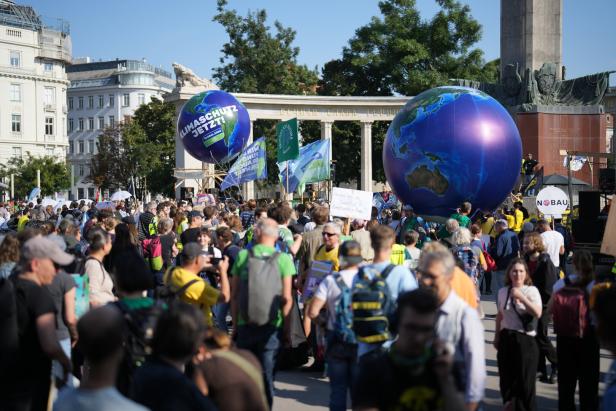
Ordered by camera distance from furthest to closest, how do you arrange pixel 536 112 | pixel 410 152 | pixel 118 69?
pixel 118 69 → pixel 536 112 → pixel 410 152

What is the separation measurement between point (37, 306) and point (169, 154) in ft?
201

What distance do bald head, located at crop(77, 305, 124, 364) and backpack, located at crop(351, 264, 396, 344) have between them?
2.48m

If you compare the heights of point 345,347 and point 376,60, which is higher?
point 376,60

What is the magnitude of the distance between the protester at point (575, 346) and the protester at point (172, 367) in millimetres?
4143

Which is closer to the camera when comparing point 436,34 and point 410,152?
point 410,152

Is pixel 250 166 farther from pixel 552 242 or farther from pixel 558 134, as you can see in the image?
pixel 558 134

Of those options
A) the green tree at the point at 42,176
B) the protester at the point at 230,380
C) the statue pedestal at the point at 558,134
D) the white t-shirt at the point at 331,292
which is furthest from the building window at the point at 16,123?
the protester at the point at 230,380

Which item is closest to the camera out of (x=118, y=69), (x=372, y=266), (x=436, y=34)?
(x=372, y=266)

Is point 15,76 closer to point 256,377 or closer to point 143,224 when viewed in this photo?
point 143,224

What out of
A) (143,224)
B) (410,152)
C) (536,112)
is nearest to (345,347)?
(410,152)

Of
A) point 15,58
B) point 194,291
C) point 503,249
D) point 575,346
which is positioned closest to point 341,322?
point 194,291

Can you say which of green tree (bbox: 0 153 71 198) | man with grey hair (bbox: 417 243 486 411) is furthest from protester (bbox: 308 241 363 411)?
green tree (bbox: 0 153 71 198)

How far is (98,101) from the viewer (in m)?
118

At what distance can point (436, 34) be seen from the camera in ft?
180
